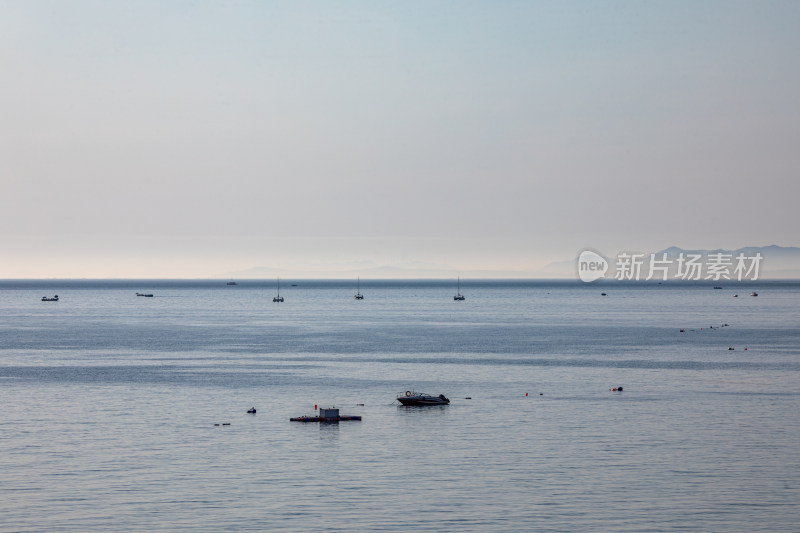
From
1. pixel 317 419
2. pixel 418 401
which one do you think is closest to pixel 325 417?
pixel 317 419

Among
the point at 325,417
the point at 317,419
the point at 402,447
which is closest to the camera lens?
the point at 402,447

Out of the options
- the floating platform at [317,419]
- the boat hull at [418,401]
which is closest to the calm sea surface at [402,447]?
the floating platform at [317,419]

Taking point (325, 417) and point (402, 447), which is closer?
point (402, 447)

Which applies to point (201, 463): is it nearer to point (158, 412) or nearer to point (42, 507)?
point (42, 507)

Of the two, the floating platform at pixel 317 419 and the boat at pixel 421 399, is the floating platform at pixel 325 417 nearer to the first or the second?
the floating platform at pixel 317 419

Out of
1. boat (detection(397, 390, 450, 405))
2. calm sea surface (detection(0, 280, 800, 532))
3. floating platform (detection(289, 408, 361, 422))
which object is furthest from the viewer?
boat (detection(397, 390, 450, 405))

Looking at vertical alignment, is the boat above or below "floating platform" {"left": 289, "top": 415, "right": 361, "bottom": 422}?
above

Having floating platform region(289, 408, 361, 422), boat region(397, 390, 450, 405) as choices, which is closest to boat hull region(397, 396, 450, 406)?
boat region(397, 390, 450, 405)

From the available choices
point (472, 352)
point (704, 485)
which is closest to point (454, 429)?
point (704, 485)

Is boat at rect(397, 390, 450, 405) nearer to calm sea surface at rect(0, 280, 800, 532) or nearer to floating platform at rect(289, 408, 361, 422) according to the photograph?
calm sea surface at rect(0, 280, 800, 532)

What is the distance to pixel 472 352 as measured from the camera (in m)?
154

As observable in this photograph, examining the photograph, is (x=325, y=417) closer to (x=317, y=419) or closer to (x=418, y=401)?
(x=317, y=419)

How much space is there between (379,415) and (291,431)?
1161 cm

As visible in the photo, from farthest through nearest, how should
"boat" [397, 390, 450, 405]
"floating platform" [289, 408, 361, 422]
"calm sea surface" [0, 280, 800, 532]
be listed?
"boat" [397, 390, 450, 405]
"floating platform" [289, 408, 361, 422]
"calm sea surface" [0, 280, 800, 532]
